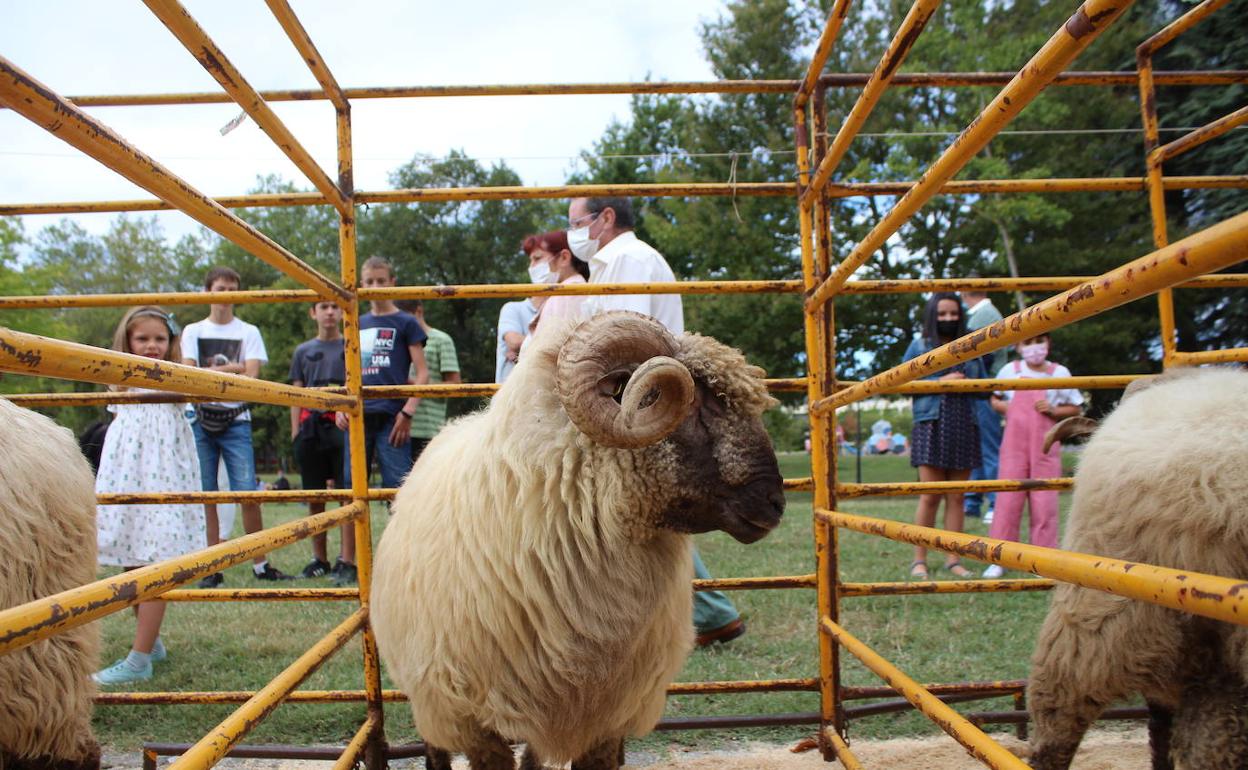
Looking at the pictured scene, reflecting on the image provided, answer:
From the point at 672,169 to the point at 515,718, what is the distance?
23970mm

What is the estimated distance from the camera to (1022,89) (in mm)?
1549

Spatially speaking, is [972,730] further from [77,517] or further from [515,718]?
[77,517]

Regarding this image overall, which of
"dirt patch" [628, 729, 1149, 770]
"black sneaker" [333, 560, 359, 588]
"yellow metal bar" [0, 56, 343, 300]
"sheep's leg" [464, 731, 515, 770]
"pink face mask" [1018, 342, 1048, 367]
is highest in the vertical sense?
"yellow metal bar" [0, 56, 343, 300]

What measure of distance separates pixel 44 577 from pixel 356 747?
1.17 metres

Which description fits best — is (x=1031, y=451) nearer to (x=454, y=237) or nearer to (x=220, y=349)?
(x=220, y=349)

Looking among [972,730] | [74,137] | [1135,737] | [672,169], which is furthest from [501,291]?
[672,169]

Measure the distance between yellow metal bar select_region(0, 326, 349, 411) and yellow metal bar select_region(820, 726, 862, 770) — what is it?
7.15 ft

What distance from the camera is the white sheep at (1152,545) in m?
2.36

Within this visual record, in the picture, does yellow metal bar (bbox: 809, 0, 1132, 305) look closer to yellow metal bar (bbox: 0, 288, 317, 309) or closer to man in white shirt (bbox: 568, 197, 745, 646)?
man in white shirt (bbox: 568, 197, 745, 646)

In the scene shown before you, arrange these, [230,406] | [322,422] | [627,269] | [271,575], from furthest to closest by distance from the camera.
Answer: [271,575], [322,422], [230,406], [627,269]

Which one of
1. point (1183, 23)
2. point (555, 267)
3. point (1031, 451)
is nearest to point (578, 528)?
point (555, 267)

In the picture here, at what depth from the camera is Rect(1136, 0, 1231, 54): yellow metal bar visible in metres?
2.79

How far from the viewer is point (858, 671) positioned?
175 inches

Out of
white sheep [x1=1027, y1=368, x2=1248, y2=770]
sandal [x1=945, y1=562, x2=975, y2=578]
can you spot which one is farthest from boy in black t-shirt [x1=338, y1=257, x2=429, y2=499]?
sandal [x1=945, y1=562, x2=975, y2=578]
